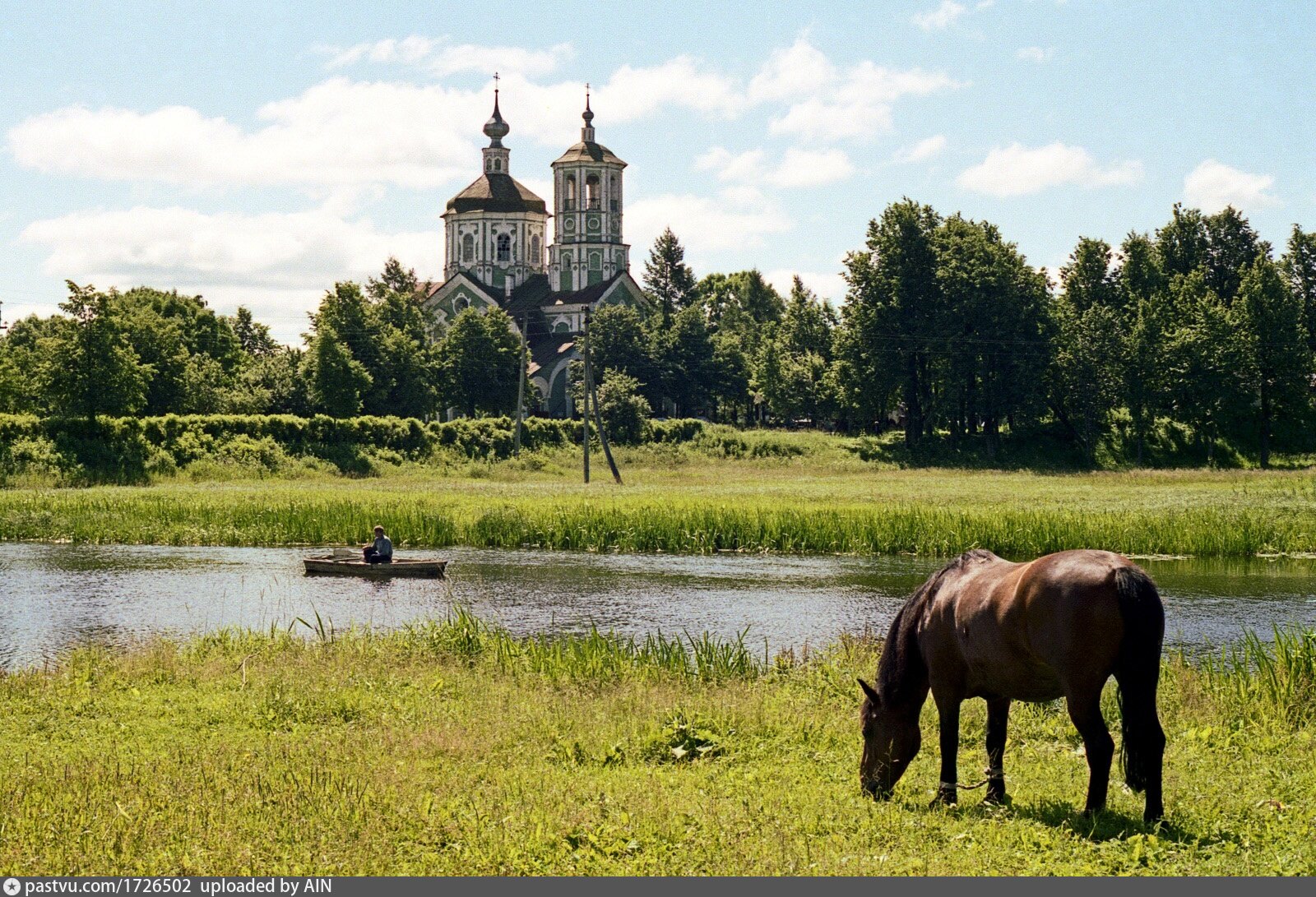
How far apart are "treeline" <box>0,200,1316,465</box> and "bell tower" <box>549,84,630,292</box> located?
67.8 ft

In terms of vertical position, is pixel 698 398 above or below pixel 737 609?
above

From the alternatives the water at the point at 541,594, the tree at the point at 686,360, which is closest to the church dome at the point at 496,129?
the tree at the point at 686,360

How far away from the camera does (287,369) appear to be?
75312 mm

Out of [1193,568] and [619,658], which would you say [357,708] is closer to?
[619,658]

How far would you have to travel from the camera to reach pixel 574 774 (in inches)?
423

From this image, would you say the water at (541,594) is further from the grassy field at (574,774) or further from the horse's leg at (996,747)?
the horse's leg at (996,747)

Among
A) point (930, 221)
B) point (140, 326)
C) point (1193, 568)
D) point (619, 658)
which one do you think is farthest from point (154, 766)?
point (930, 221)

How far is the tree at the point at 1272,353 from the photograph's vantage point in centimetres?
6888

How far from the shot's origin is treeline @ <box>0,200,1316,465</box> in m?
68.9

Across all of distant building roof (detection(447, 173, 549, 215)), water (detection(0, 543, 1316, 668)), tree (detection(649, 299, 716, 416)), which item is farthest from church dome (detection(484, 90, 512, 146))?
water (detection(0, 543, 1316, 668))

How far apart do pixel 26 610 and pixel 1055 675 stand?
20773 millimetres

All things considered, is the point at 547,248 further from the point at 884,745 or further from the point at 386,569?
the point at 884,745

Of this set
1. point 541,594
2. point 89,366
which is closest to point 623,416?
point 89,366

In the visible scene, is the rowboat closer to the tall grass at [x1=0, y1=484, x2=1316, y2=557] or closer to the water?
the water
